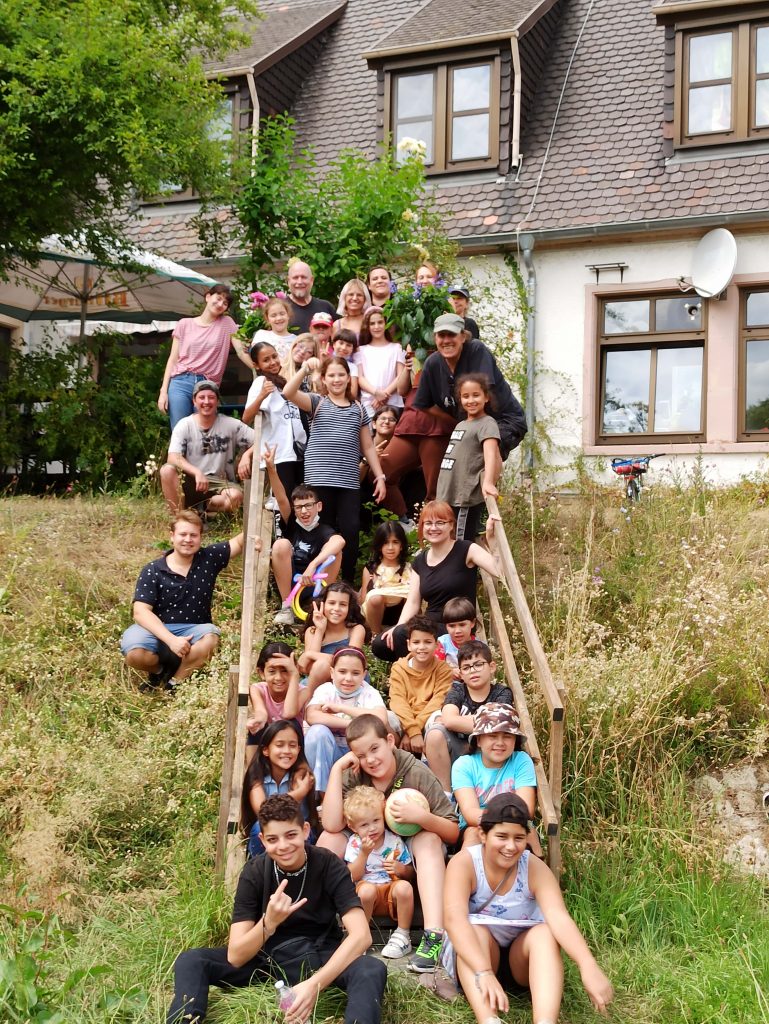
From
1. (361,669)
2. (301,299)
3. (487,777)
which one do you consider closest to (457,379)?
(301,299)

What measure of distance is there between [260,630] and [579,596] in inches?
84.4

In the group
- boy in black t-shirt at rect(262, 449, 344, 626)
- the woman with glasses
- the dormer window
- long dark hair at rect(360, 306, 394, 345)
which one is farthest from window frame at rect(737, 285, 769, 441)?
the woman with glasses

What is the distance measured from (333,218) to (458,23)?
214 inches

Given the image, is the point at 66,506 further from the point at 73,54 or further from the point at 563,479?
the point at 563,479

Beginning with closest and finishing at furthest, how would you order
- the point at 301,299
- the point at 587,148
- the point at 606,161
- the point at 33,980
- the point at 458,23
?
the point at 33,980
the point at 301,299
the point at 606,161
the point at 587,148
the point at 458,23

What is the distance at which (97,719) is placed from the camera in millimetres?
7762

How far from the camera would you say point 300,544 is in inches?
338

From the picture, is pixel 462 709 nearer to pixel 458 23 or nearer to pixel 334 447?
pixel 334 447

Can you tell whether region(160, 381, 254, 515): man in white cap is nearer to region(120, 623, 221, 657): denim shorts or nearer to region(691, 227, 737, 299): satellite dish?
region(120, 623, 221, 657): denim shorts

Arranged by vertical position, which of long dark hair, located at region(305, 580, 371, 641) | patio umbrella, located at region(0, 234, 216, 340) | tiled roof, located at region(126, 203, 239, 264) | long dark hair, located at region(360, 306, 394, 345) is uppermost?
tiled roof, located at region(126, 203, 239, 264)

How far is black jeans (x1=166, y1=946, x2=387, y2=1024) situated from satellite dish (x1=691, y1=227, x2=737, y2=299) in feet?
33.5

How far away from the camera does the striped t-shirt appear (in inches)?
343

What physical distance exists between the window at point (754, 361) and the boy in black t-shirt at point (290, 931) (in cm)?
981

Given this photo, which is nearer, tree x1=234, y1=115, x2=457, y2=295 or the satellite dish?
tree x1=234, y1=115, x2=457, y2=295
